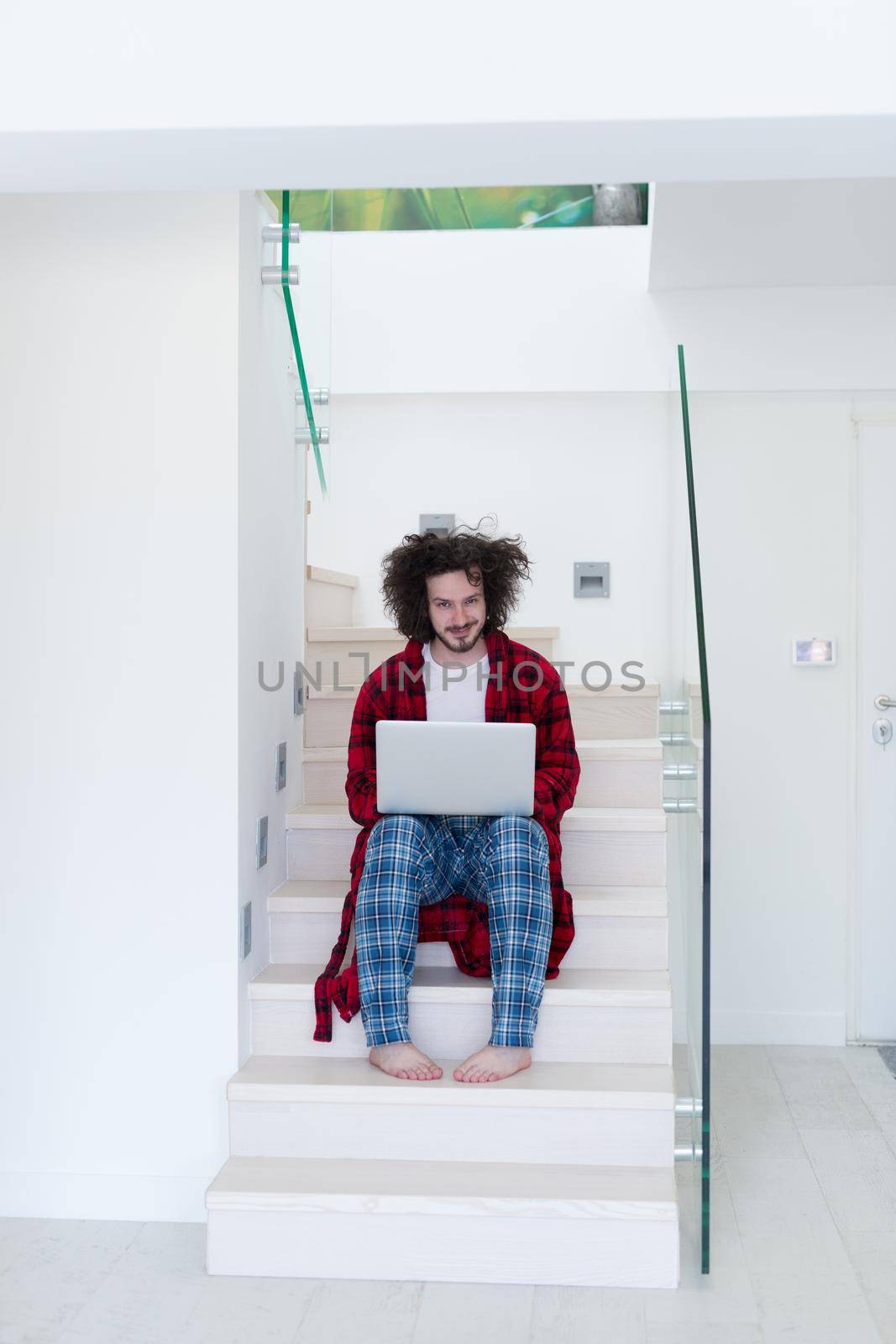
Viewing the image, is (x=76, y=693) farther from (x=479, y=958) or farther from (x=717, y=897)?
(x=717, y=897)

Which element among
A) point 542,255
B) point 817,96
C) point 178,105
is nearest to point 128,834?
point 178,105

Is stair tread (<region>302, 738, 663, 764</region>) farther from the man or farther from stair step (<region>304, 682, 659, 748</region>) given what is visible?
the man

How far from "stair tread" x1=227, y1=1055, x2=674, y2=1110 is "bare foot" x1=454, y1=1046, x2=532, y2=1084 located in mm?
14

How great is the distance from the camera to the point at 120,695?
2570 millimetres

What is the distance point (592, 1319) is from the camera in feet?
6.97

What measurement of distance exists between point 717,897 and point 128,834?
2.04m

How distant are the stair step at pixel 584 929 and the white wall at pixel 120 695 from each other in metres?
0.28

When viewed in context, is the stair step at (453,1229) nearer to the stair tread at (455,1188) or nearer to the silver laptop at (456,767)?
the stair tread at (455,1188)

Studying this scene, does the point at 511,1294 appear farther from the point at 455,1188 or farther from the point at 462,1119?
the point at 462,1119

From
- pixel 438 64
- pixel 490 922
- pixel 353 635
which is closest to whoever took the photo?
pixel 438 64

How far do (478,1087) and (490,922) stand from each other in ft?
1.05


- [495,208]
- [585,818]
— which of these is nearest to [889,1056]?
[585,818]

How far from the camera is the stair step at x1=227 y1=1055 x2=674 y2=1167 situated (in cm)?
238

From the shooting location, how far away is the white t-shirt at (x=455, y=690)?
112 inches
